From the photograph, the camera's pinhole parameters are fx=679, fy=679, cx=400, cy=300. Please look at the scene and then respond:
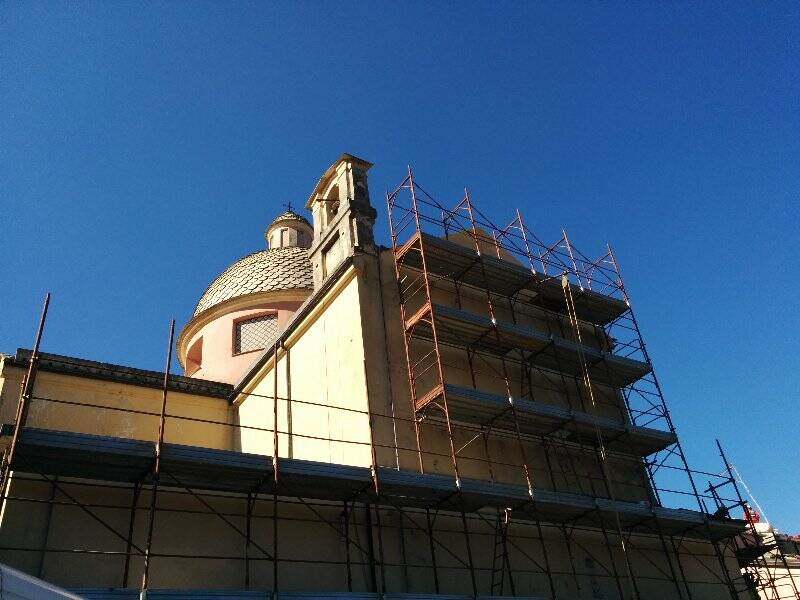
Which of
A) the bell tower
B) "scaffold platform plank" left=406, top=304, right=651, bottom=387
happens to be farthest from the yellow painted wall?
"scaffold platform plank" left=406, top=304, right=651, bottom=387

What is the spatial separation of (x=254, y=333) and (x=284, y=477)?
12.1m

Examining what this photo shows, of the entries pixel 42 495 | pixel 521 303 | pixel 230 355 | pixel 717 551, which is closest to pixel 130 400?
pixel 230 355

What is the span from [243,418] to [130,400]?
2877mm

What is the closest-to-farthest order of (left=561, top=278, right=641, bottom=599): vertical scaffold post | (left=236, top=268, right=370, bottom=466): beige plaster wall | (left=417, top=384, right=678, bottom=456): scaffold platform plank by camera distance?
(left=236, top=268, right=370, bottom=466): beige plaster wall < (left=417, top=384, right=678, bottom=456): scaffold platform plank < (left=561, top=278, right=641, bottom=599): vertical scaffold post

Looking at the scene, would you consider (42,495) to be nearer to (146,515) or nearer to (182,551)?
(146,515)

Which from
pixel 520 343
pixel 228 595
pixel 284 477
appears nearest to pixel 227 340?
pixel 520 343

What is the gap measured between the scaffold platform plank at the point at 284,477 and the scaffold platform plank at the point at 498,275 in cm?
573

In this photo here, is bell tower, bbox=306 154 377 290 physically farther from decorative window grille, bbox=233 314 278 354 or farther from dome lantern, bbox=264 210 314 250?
dome lantern, bbox=264 210 314 250

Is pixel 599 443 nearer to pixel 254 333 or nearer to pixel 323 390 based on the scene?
pixel 323 390

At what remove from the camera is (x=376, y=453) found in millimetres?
12695

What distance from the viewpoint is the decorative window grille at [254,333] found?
22250 millimetres

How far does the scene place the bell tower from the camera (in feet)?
53.4

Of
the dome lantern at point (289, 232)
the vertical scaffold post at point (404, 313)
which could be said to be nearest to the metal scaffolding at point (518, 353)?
the vertical scaffold post at point (404, 313)

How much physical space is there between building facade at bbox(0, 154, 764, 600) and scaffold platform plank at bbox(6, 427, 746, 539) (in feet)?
0.13
